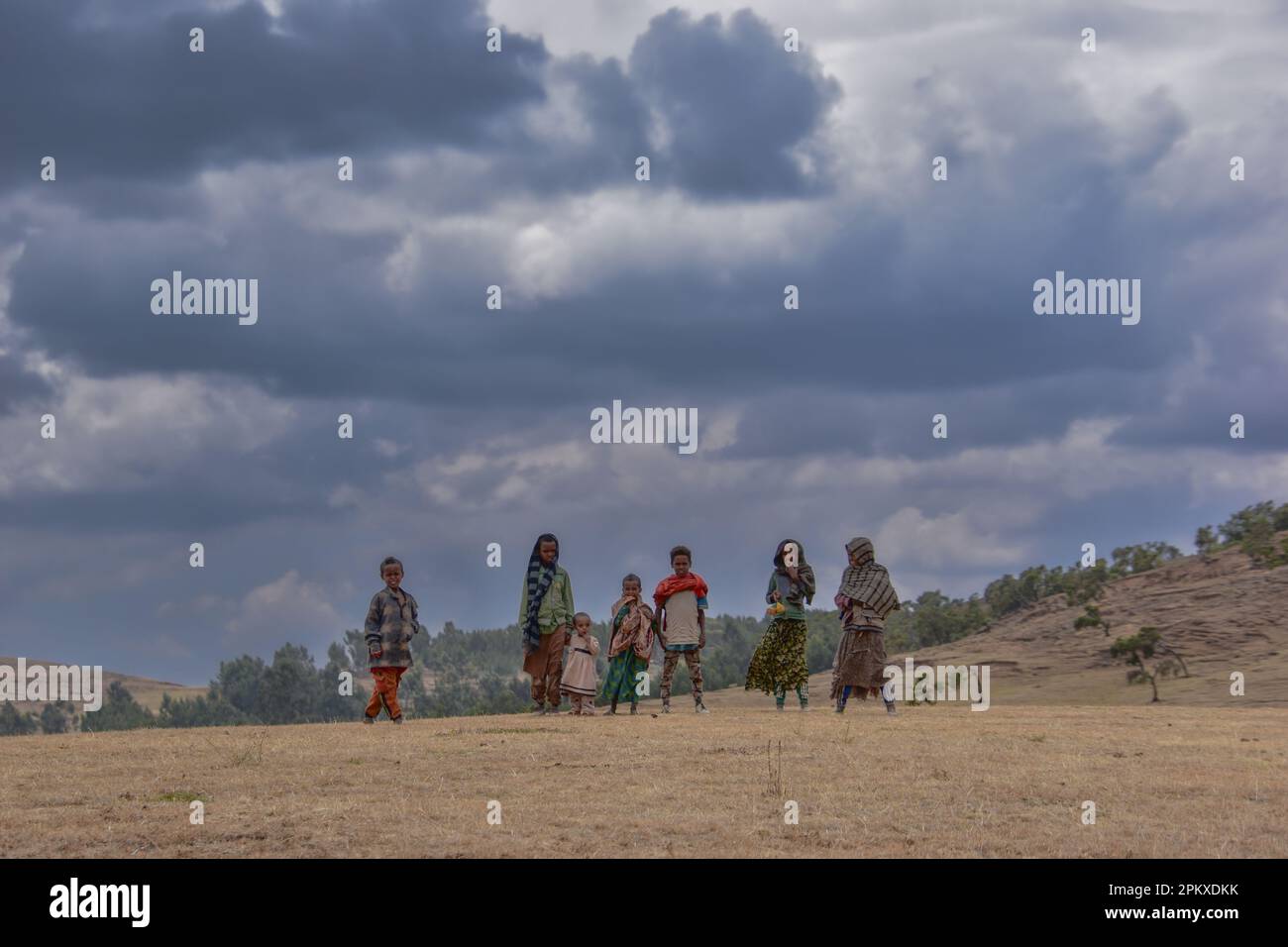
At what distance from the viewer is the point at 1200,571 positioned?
2175 inches

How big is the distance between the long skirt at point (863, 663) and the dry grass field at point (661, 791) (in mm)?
3015

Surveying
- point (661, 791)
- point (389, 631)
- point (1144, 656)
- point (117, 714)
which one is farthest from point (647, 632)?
point (117, 714)

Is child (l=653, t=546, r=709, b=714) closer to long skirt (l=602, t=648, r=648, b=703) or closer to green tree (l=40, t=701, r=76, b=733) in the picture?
long skirt (l=602, t=648, r=648, b=703)

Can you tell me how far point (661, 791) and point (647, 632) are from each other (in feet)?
38.1

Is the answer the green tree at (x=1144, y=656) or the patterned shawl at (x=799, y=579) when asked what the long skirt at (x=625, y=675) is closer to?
the patterned shawl at (x=799, y=579)

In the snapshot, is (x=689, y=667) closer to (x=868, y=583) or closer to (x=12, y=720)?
(x=868, y=583)

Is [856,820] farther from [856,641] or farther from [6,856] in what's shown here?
[856,641]

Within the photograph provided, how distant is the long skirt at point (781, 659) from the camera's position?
27.2 m

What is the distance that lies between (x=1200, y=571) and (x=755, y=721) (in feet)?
121

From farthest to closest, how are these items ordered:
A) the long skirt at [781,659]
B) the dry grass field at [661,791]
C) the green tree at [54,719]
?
the green tree at [54,719], the long skirt at [781,659], the dry grass field at [661,791]

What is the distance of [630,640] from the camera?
86.9 ft

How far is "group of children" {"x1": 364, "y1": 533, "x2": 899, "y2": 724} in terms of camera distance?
24.7 meters

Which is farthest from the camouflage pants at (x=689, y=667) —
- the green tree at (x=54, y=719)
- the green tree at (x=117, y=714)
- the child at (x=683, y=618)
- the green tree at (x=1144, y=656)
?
the green tree at (x=54, y=719)
